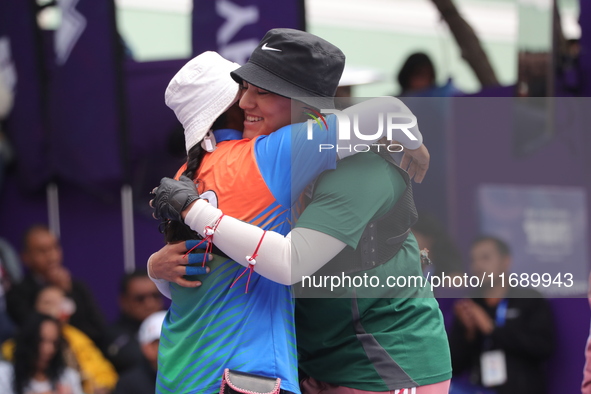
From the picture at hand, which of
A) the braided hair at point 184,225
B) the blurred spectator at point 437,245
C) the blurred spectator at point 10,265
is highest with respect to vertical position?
the braided hair at point 184,225

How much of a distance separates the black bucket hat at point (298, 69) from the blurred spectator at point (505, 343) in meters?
2.48

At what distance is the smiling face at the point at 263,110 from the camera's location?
2.32m

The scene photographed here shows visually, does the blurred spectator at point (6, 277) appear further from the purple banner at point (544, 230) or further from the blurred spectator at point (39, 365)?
the purple banner at point (544, 230)

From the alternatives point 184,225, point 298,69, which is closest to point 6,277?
point 184,225

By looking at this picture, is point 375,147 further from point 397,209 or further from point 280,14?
point 280,14

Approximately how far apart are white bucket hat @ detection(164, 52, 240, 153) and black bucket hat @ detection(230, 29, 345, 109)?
0.07 meters

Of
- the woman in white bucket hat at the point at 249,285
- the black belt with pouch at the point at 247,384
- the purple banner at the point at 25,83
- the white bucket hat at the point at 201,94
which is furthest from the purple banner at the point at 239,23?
the black belt with pouch at the point at 247,384

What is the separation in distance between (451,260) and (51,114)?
4.69 metres

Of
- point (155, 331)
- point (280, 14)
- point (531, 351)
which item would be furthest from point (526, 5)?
point (155, 331)

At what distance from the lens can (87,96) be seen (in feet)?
20.9

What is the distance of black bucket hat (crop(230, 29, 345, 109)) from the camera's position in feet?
7.43

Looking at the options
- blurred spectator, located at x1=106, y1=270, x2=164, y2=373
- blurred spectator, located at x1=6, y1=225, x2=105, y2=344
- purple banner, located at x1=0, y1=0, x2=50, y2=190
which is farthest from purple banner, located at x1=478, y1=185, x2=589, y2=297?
purple banner, located at x1=0, y1=0, x2=50, y2=190

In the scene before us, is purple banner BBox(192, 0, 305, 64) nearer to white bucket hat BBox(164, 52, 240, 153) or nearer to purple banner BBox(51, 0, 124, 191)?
purple banner BBox(51, 0, 124, 191)

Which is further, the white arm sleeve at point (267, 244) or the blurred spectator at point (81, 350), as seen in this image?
the blurred spectator at point (81, 350)
